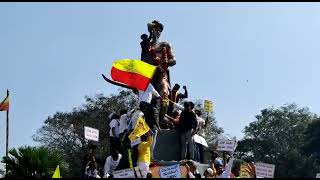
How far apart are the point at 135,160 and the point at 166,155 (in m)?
2.28

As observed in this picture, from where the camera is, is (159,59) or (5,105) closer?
(159,59)

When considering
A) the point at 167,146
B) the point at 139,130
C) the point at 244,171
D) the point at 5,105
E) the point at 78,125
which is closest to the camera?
the point at 244,171

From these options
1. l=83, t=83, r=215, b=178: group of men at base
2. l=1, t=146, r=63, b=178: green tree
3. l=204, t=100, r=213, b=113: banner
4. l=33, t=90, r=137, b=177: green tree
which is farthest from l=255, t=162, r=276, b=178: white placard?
l=33, t=90, r=137, b=177: green tree

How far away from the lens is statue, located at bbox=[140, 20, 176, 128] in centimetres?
1748

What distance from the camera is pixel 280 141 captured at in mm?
58031

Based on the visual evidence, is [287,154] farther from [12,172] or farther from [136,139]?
[136,139]

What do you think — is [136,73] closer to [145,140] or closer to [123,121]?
[123,121]

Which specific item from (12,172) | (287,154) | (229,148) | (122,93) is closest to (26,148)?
(12,172)

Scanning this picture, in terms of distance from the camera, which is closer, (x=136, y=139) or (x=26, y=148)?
(x=136, y=139)

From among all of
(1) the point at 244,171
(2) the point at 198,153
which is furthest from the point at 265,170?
(2) the point at 198,153

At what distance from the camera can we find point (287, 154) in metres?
55.8

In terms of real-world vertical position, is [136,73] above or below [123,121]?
above

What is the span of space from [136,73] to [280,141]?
144 ft

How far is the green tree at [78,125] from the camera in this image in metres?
45.5
